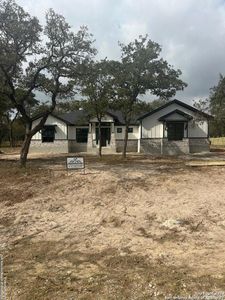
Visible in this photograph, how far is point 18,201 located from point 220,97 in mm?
16504

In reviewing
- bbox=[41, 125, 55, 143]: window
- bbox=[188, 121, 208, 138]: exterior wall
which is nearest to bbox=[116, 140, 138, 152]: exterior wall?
bbox=[188, 121, 208, 138]: exterior wall

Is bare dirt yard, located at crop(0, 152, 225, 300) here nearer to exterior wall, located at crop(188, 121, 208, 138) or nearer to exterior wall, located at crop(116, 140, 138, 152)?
exterior wall, located at crop(188, 121, 208, 138)

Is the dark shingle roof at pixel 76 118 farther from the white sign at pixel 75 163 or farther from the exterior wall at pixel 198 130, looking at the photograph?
the white sign at pixel 75 163

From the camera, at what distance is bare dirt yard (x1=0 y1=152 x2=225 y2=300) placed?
22.0 ft

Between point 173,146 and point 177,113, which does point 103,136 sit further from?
point 177,113

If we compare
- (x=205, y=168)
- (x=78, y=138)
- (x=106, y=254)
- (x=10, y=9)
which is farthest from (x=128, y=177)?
(x=78, y=138)

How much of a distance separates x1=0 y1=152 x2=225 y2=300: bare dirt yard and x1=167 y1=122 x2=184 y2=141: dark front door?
15.5 metres

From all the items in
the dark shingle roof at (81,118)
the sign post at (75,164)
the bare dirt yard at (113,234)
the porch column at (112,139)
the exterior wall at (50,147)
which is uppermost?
the dark shingle roof at (81,118)

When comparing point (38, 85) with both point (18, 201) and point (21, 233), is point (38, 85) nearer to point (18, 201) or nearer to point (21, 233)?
point (18, 201)

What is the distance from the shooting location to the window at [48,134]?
35.4 m

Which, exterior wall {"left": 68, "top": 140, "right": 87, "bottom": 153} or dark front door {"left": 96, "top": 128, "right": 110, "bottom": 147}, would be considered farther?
exterior wall {"left": 68, "top": 140, "right": 87, "bottom": 153}

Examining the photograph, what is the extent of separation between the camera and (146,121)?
107 feet

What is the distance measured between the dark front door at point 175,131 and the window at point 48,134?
36.8 ft

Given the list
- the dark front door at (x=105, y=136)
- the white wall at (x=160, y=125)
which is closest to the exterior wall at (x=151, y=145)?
the white wall at (x=160, y=125)
